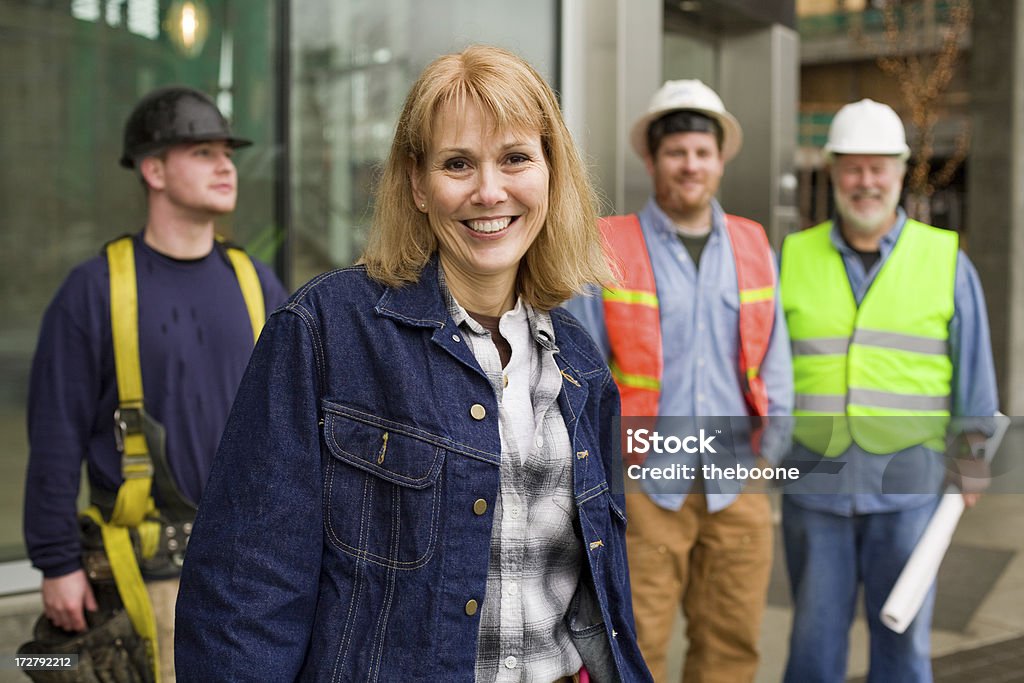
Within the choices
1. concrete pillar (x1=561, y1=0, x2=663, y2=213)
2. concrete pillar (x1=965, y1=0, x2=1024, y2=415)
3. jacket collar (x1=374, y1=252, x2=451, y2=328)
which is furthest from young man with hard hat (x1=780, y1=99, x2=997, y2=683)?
concrete pillar (x1=965, y1=0, x2=1024, y2=415)

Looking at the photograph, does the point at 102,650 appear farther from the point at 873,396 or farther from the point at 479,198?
the point at 873,396

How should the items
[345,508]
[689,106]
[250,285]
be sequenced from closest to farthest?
[345,508] < [250,285] < [689,106]

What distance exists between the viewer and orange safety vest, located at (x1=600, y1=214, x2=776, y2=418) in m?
3.70

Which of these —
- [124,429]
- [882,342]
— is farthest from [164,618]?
[882,342]

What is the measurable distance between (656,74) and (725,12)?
1.37m

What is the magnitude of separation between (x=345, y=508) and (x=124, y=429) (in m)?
1.54

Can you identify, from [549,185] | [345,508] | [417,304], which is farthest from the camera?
[549,185]

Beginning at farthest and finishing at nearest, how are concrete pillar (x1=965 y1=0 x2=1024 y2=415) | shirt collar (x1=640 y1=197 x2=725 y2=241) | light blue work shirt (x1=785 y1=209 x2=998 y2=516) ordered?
concrete pillar (x1=965 y1=0 x2=1024 y2=415) → shirt collar (x1=640 y1=197 x2=725 y2=241) → light blue work shirt (x1=785 y1=209 x2=998 y2=516)

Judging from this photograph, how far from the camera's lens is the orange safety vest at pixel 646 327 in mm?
3697

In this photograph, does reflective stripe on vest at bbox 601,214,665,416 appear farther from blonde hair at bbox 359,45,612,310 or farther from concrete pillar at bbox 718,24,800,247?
concrete pillar at bbox 718,24,800,247

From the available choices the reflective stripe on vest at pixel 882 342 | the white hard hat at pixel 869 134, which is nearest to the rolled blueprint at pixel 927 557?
the reflective stripe on vest at pixel 882 342

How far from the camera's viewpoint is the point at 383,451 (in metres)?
1.76

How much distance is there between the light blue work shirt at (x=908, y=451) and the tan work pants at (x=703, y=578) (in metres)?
0.23

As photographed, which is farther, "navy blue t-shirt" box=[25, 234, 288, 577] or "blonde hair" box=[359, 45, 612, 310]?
"navy blue t-shirt" box=[25, 234, 288, 577]
